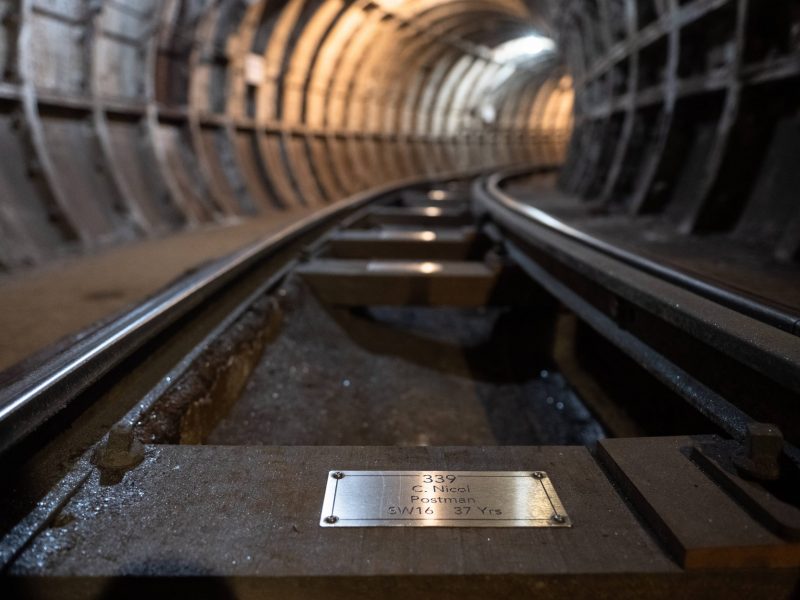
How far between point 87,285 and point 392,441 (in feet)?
10.2

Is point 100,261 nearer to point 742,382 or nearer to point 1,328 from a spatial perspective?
point 1,328

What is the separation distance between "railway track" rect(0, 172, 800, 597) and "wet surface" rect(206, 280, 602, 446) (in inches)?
0.7

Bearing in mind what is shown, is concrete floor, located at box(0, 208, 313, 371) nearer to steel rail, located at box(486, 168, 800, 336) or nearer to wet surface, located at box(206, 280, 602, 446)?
wet surface, located at box(206, 280, 602, 446)

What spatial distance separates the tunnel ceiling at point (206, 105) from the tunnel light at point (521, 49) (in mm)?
1137

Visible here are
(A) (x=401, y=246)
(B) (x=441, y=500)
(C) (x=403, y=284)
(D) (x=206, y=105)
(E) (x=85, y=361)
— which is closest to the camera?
(B) (x=441, y=500)

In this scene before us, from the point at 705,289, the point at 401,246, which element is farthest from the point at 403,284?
the point at 705,289

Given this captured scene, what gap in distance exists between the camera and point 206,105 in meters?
9.39

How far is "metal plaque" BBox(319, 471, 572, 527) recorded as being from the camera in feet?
4.27

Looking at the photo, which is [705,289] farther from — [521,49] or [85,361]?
[521,49]

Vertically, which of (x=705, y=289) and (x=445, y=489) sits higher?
(x=705, y=289)

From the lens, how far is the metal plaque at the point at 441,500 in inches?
51.3

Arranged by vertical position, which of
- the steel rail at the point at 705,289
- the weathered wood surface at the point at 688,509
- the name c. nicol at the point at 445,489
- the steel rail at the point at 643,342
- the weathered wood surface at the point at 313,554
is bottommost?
the weathered wood surface at the point at 313,554

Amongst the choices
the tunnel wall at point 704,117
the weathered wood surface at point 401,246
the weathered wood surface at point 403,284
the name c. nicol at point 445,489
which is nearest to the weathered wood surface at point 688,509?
the name c. nicol at point 445,489

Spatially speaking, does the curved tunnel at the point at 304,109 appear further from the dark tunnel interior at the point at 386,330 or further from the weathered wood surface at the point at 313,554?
the weathered wood surface at the point at 313,554
